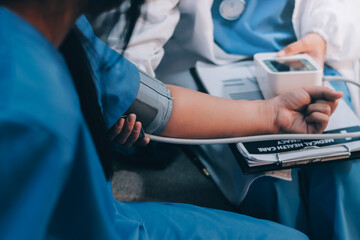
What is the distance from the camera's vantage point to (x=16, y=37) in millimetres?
245

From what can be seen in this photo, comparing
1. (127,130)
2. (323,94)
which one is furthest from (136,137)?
(323,94)

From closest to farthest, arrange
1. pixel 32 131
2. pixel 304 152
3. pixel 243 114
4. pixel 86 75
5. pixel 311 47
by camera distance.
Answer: pixel 32 131, pixel 86 75, pixel 304 152, pixel 243 114, pixel 311 47

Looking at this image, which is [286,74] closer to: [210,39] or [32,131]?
[210,39]

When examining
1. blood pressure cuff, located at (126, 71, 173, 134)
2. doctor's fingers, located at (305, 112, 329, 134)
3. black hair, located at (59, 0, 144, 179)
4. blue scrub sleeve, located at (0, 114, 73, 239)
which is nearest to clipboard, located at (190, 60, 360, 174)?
doctor's fingers, located at (305, 112, 329, 134)

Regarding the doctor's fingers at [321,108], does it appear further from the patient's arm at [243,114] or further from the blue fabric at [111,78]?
the blue fabric at [111,78]

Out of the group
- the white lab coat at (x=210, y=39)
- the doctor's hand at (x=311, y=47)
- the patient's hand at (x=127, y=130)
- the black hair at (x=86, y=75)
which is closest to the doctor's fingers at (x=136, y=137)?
the patient's hand at (x=127, y=130)

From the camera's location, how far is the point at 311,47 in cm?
87

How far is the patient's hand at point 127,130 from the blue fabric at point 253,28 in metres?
0.49

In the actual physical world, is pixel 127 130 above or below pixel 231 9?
below

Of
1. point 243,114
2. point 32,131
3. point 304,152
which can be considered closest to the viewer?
point 32,131

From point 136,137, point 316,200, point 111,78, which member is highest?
point 111,78

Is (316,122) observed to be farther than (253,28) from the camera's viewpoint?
No

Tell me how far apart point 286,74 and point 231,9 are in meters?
0.36

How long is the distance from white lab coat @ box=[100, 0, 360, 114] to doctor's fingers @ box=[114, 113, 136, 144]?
0.25m
